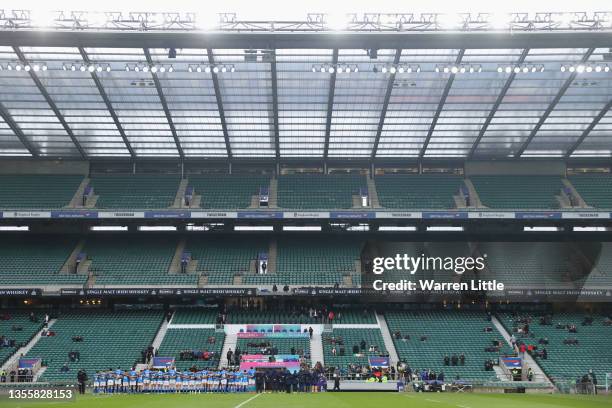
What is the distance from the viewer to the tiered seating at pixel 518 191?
2234 inches

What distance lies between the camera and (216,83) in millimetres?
46406

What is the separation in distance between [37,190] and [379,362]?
32.1 meters

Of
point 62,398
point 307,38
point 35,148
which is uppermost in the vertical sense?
point 35,148

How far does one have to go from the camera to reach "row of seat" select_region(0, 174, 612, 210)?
5678cm

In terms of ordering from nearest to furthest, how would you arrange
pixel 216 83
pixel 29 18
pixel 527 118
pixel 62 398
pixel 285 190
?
1. pixel 62 398
2. pixel 29 18
3. pixel 216 83
4. pixel 527 118
5. pixel 285 190

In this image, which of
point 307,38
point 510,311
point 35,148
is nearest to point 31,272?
point 35,148

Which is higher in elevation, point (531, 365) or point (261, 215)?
point (261, 215)

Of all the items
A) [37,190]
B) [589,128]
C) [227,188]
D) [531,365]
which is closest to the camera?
[531,365]

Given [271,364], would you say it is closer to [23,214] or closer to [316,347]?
[316,347]

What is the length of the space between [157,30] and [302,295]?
77.1ft

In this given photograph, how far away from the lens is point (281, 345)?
1913 inches

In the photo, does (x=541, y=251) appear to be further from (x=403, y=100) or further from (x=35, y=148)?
(x=35, y=148)

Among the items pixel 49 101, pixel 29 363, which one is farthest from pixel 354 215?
pixel 29 363

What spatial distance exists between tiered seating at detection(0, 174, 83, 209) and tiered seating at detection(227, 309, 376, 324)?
57.2ft
